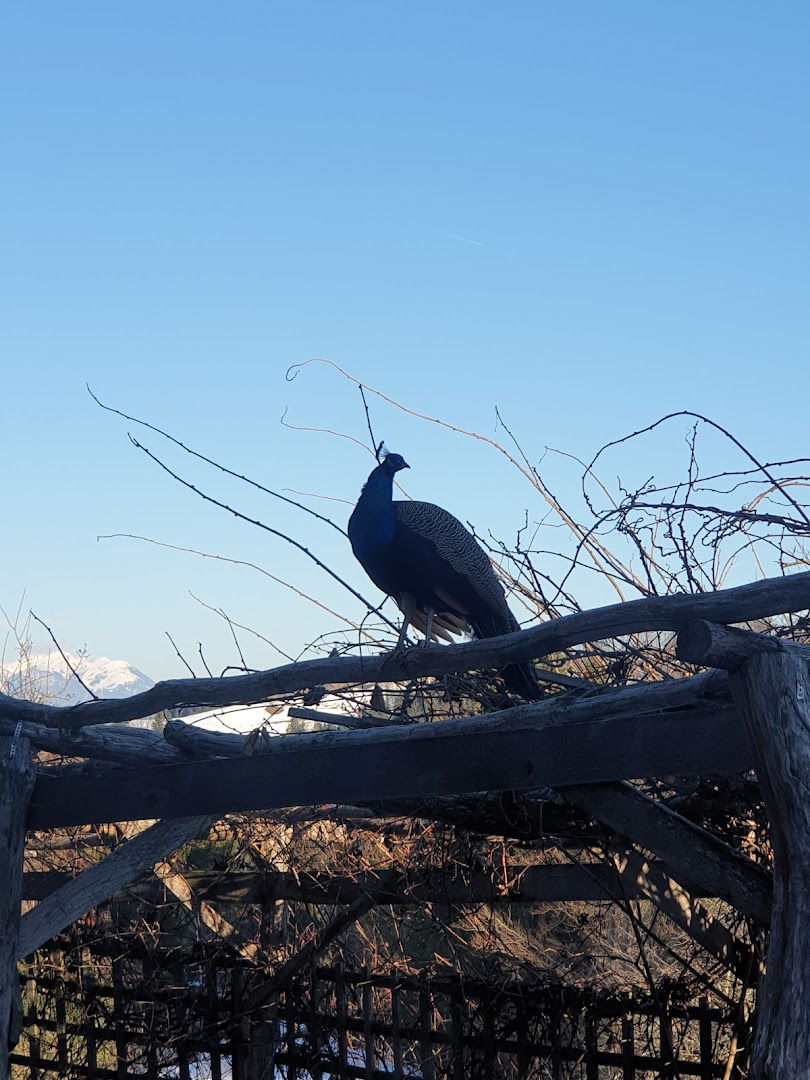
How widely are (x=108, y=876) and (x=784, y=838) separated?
2.37 meters

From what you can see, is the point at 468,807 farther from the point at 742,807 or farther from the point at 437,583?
the point at 437,583

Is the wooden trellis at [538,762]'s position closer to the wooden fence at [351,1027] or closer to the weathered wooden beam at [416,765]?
the weathered wooden beam at [416,765]

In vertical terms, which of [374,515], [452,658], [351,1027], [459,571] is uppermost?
[374,515]

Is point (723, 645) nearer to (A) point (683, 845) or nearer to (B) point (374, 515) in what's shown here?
(A) point (683, 845)

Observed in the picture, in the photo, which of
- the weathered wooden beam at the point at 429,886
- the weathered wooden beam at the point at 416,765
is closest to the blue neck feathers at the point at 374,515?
the weathered wooden beam at the point at 429,886

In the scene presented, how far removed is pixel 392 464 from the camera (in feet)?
17.6

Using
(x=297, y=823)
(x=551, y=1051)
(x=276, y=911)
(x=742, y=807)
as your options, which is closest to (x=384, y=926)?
(x=276, y=911)

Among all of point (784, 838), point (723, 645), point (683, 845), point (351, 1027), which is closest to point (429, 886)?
point (351, 1027)

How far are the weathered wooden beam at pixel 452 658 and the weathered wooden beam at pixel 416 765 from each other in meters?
0.19

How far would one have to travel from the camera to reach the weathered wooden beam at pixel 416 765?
2.77 metres

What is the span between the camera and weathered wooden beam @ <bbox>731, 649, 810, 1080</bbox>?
2281mm

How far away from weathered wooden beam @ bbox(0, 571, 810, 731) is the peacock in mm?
1575

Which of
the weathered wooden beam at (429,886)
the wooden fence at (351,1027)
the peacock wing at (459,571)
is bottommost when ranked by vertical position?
the wooden fence at (351,1027)

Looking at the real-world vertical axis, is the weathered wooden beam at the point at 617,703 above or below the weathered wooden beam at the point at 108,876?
above
